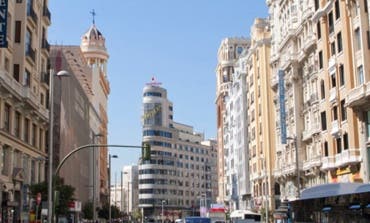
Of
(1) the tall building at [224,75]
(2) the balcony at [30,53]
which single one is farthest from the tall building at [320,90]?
(1) the tall building at [224,75]

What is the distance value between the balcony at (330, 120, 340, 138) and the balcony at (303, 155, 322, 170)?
17.6 feet

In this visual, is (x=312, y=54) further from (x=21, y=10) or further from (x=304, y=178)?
(x=21, y=10)

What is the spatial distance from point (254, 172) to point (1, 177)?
57.8 meters

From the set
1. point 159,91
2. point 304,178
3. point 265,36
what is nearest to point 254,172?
point 265,36

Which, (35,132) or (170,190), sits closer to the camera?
(35,132)

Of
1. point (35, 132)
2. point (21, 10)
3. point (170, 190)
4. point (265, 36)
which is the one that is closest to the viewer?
point (21, 10)

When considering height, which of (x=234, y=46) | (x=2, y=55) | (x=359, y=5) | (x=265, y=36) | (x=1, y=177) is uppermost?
(x=234, y=46)

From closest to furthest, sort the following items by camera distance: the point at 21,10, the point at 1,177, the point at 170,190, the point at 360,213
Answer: the point at 360,213 < the point at 1,177 < the point at 21,10 < the point at 170,190

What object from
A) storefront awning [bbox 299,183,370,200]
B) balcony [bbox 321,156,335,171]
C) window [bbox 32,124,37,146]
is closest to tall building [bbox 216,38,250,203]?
balcony [bbox 321,156,335,171]

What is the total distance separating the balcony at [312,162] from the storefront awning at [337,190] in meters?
32.7

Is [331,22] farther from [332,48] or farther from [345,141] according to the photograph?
[345,141]

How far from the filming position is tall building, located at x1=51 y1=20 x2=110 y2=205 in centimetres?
6362

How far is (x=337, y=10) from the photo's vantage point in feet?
171

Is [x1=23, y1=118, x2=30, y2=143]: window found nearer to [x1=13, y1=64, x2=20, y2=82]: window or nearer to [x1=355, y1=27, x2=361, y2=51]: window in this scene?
[x1=13, y1=64, x2=20, y2=82]: window
